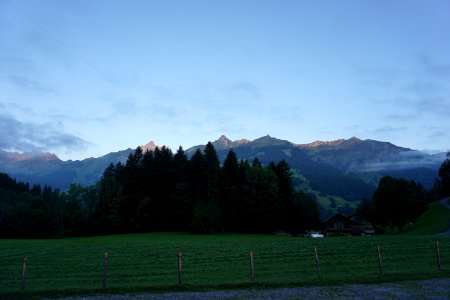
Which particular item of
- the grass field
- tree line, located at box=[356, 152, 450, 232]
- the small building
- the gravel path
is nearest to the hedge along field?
the gravel path

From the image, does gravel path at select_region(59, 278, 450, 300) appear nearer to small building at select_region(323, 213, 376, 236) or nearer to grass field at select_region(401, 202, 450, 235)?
grass field at select_region(401, 202, 450, 235)

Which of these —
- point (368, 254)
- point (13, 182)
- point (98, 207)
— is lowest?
point (368, 254)

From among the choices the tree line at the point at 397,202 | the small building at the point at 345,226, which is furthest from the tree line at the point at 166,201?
the small building at the point at 345,226

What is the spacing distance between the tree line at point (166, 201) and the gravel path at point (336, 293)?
7426 centimetres

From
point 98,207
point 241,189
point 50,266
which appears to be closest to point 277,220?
point 241,189

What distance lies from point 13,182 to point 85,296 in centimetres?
18595

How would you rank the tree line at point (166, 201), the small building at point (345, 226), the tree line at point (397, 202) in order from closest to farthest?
the tree line at point (166, 201)
the tree line at point (397, 202)
the small building at point (345, 226)

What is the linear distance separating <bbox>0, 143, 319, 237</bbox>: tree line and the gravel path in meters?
74.3

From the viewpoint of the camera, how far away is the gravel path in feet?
63.8

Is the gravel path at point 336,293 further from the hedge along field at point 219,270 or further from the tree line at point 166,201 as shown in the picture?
the tree line at point 166,201

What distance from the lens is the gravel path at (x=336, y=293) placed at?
766 inches

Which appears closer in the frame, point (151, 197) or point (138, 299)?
point (138, 299)

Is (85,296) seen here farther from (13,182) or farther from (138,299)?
(13,182)

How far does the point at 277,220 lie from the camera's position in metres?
99.7
